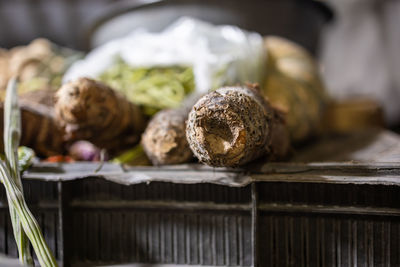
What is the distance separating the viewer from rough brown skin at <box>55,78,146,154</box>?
738 millimetres

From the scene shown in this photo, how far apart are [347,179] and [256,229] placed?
203mm

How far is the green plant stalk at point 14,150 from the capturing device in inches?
25.2

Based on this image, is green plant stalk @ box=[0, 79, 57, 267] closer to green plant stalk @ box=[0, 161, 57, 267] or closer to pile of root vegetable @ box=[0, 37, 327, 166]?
green plant stalk @ box=[0, 161, 57, 267]

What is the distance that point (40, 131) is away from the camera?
0.87 meters

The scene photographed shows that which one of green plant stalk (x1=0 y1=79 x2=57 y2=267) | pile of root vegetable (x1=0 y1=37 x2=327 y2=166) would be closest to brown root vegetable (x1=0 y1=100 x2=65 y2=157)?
pile of root vegetable (x1=0 y1=37 x2=327 y2=166)

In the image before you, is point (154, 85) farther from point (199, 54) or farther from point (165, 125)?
point (165, 125)

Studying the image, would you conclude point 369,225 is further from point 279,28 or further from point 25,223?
point 279,28

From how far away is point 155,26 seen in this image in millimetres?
1515

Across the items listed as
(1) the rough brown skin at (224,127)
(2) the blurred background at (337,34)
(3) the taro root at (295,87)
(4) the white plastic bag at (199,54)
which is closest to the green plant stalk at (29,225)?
(1) the rough brown skin at (224,127)

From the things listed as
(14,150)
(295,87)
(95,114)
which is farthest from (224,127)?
(295,87)

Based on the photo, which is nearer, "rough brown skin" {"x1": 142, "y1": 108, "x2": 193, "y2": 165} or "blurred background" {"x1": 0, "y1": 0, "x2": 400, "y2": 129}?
"rough brown skin" {"x1": 142, "y1": 108, "x2": 193, "y2": 165}

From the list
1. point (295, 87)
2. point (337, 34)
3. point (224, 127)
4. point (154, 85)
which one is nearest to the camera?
point (224, 127)

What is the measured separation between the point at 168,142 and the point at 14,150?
0.33 meters

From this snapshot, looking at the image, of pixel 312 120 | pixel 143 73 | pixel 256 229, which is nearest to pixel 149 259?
pixel 256 229
